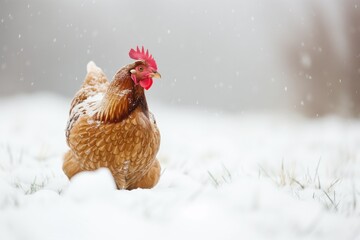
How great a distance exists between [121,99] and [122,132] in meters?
0.09

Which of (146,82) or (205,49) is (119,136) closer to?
(146,82)

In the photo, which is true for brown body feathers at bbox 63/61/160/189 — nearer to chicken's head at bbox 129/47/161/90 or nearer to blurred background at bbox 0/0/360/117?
chicken's head at bbox 129/47/161/90

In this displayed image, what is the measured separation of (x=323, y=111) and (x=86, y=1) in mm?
1857

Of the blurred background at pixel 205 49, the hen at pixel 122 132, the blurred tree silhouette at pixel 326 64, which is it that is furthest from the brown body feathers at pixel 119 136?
the blurred tree silhouette at pixel 326 64

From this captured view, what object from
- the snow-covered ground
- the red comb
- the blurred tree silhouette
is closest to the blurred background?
the blurred tree silhouette

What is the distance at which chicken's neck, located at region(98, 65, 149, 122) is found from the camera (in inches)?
41.7

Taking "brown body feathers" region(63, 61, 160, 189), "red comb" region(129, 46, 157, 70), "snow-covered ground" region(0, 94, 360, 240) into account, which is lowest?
"snow-covered ground" region(0, 94, 360, 240)

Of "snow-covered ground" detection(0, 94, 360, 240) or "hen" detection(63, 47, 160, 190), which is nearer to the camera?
"snow-covered ground" detection(0, 94, 360, 240)

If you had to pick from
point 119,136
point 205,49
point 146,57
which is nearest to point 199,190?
point 119,136

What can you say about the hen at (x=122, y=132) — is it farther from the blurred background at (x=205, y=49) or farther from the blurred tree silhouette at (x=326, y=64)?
the blurred tree silhouette at (x=326, y=64)

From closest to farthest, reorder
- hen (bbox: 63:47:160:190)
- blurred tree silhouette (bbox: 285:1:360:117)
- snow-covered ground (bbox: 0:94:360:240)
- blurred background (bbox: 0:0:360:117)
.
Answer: snow-covered ground (bbox: 0:94:360:240)
hen (bbox: 63:47:160:190)
blurred tree silhouette (bbox: 285:1:360:117)
blurred background (bbox: 0:0:360:117)

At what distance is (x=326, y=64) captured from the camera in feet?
7.26

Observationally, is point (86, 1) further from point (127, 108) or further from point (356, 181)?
point (356, 181)

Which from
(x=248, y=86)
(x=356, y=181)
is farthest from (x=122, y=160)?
(x=248, y=86)
